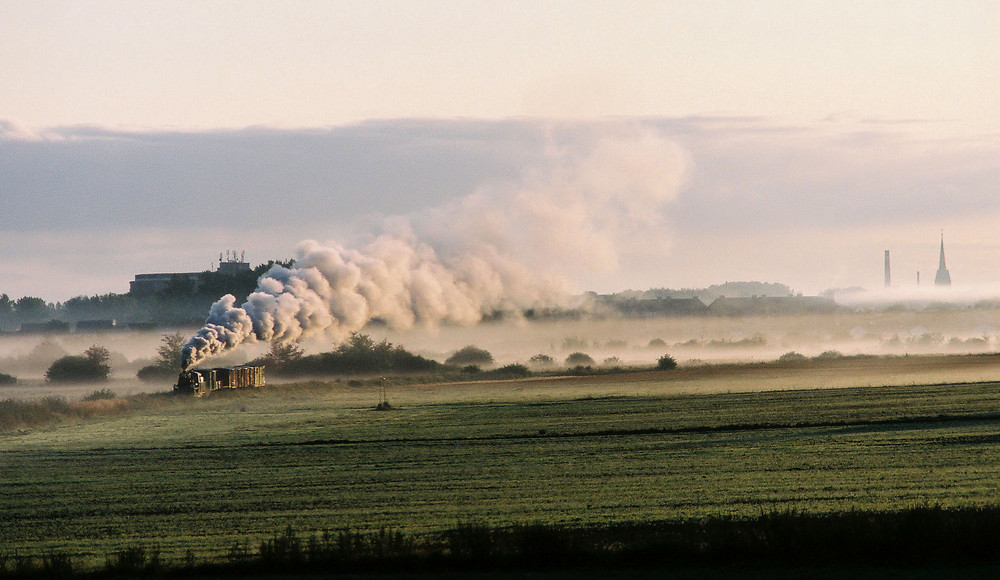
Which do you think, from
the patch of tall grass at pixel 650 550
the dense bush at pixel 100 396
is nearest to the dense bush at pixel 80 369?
the dense bush at pixel 100 396

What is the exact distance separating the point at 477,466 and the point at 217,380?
199 ft

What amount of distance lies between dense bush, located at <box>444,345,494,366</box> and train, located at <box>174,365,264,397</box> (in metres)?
42.1

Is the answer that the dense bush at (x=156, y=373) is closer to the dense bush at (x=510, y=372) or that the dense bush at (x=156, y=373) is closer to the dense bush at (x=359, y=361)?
the dense bush at (x=359, y=361)

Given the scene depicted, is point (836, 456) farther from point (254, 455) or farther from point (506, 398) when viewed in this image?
point (506, 398)

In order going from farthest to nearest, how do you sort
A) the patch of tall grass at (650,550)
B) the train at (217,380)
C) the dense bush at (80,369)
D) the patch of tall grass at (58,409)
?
the dense bush at (80,369) → the train at (217,380) → the patch of tall grass at (58,409) → the patch of tall grass at (650,550)

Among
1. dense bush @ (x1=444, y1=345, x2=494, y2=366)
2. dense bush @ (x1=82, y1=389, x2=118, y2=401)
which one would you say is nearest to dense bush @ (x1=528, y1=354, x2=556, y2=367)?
dense bush @ (x1=444, y1=345, x2=494, y2=366)

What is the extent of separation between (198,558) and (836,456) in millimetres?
30542

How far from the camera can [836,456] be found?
5334 cm

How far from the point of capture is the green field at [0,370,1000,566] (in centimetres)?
3888

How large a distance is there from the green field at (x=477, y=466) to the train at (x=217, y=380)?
8.24 metres

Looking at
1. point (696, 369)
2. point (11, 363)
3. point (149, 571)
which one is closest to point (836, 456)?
point (149, 571)

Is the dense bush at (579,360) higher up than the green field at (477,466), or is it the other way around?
the dense bush at (579,360)

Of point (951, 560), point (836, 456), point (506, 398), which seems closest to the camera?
point (951, 560)

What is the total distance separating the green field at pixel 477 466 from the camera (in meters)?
38.9
